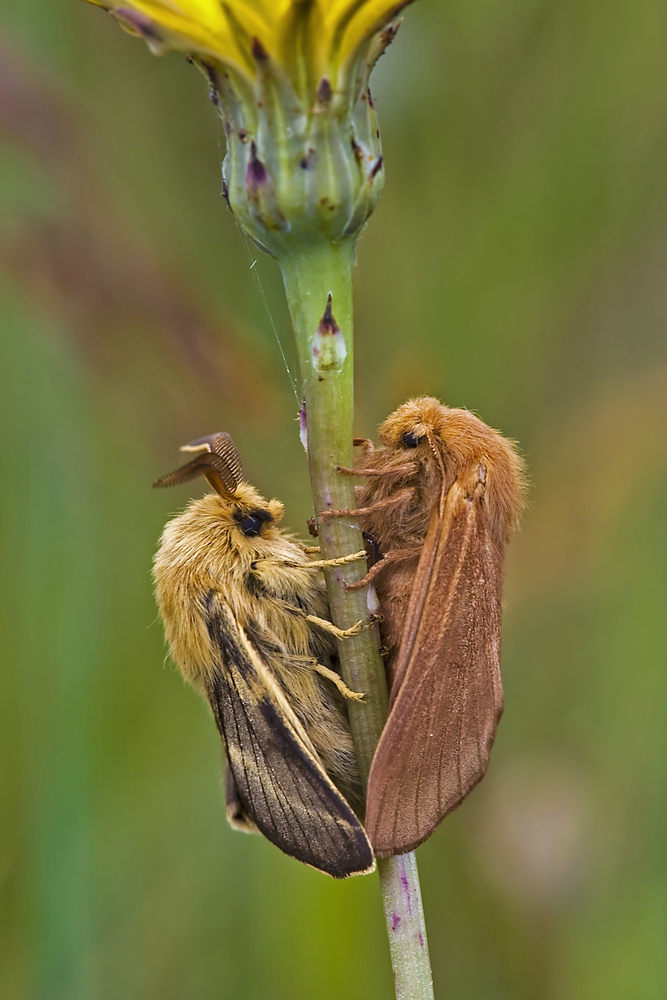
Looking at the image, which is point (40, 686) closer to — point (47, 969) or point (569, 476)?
point (47, 969)

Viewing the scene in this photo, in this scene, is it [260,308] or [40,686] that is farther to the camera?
[260,308]

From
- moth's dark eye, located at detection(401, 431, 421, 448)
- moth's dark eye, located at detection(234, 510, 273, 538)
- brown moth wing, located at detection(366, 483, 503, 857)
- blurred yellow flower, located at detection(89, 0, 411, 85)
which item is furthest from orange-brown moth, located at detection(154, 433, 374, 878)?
blurred yellow flower, located at detection(89, 0, 411, 85)

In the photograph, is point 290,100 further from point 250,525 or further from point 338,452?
point 250,525

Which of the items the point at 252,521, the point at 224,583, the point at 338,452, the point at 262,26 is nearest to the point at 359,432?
the point at 252,521

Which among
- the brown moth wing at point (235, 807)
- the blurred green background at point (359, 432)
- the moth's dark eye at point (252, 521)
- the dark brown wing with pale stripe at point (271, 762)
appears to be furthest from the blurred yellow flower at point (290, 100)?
the blurred green background at point (359, 432)

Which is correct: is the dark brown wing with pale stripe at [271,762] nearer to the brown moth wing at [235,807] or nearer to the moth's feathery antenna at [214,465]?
the brown moth wing at [235,807]

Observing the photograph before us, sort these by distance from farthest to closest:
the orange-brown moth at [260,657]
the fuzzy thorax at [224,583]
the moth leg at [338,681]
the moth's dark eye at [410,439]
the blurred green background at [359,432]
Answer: the blurred green background at [359,432]
the moth's dark eye at [410,439]
the fuzzy thorax at [224,583]
the orange-brown moth at [260,657]
the moth leg at [338,681]

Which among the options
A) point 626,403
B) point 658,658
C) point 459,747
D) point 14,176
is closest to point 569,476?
point 626,403
